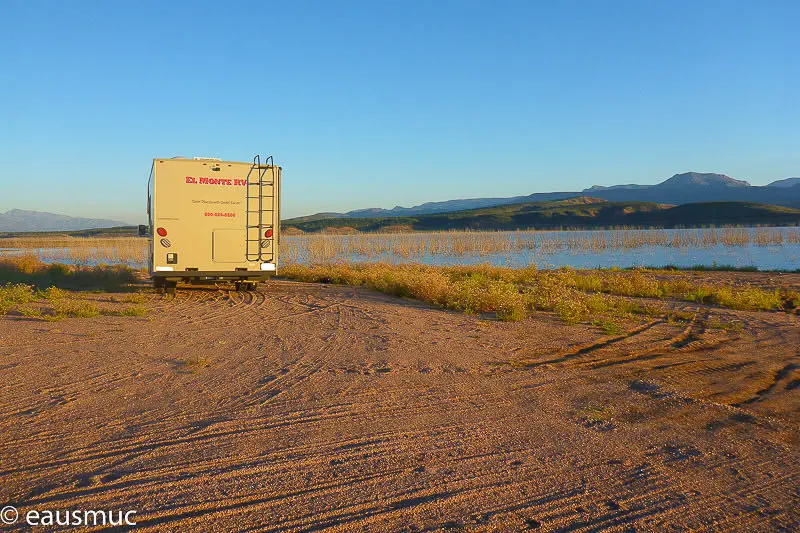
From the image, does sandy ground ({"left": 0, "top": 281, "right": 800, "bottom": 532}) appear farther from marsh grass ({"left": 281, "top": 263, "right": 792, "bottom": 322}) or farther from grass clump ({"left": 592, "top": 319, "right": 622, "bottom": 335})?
marsh grass ({"left": 281, "top": 263, "right": 792, "bottom": 322})

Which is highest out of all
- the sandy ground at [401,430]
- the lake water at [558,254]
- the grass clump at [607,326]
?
the lake water at [558,254]

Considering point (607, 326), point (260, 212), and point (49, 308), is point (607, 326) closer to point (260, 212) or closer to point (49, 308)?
point (260, 212)

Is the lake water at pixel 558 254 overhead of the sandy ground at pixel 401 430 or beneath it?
overhead

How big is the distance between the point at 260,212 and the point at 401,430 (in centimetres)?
985

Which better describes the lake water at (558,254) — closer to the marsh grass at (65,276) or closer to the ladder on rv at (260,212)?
the marsh grass at (65,276)

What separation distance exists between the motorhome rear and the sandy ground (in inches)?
165

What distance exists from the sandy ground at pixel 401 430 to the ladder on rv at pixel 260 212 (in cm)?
475

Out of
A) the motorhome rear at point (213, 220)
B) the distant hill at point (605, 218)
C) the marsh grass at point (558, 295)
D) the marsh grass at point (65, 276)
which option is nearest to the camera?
the marsh grass at point (558, 295)

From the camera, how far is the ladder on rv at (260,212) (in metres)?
14.0

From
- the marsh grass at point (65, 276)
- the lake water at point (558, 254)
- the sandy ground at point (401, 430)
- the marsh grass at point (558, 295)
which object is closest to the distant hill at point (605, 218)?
the lake water at point (558, 254)

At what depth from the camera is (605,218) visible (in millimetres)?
110688

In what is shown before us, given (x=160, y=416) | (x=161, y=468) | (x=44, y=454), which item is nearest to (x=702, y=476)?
(x=161, y=468)

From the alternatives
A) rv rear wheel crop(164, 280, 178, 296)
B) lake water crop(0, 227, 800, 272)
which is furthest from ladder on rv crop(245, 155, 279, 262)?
lake water crop(0, 227, 800, 272)

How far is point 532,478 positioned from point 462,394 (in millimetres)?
2160
